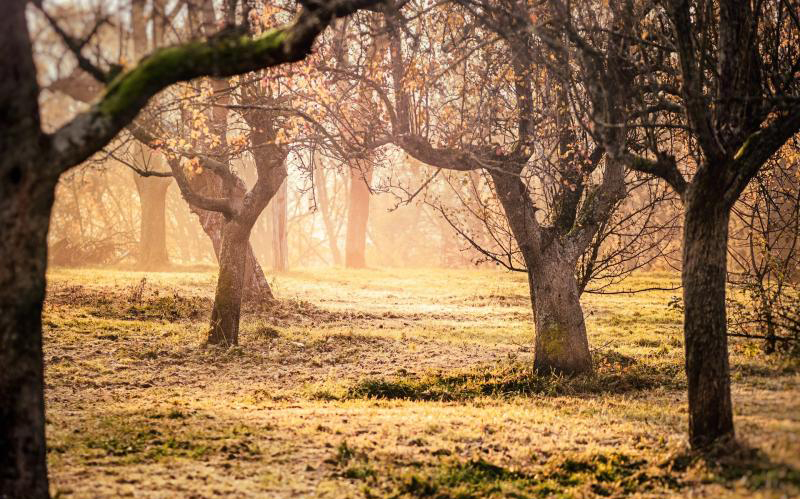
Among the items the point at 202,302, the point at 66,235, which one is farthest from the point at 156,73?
the point at 66,235

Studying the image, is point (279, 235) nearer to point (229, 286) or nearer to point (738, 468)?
point (229, 286)

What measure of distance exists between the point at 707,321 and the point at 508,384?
14.9 ft

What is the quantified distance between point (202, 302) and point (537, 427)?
1187 cm

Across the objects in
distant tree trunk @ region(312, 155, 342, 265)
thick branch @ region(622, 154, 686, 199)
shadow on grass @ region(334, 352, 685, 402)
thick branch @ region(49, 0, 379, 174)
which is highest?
distant tree trunk @ region(312, 155, 342, 265)

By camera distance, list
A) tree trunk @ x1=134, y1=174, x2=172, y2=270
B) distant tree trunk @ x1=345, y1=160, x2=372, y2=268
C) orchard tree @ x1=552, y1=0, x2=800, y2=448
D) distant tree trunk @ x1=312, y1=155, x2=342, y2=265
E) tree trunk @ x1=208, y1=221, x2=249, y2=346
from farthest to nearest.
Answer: distant tree trunk @ x1=312, y1=155, x2=342, y2=265 → distant tree trunk @ x1=345, y1=160, x2=372, y2=268 → tree trunk @ x1=134, y1=174, x2=172, y2=270 → tree trunk @ x1=208, y1=221, x2=249, y2=346 → orchard tree @ x1=552, y1=0, x2=800, y2=448

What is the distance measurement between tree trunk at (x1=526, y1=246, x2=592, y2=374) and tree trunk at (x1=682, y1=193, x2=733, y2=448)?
425cm

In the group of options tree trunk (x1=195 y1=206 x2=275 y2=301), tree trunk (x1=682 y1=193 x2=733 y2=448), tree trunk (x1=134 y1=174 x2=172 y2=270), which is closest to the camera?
tree trunk (x1=682 y1=193 x2=733 y2=448)

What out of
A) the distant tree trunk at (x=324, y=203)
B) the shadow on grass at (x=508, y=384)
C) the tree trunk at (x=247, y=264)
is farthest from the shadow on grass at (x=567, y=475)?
the distant tree trunk at (x=324, y=203)

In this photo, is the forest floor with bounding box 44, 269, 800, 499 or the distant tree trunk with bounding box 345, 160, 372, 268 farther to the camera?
the distant tree trunk with bounding box 345, 160, 372, 268

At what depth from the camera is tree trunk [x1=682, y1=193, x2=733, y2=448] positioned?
6641 mm

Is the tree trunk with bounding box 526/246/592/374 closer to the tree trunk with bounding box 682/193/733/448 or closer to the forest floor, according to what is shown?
the forest floor

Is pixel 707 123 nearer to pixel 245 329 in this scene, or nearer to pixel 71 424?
pixel 71 424

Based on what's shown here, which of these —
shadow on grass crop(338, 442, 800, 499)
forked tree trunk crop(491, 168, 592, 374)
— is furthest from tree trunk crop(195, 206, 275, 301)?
shadow on grass crop(338, 442, 800, 499)

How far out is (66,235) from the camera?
104 feet
